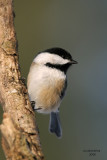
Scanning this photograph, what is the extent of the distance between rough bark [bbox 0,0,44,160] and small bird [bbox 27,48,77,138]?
28.4 inches

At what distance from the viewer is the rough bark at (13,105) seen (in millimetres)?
2045

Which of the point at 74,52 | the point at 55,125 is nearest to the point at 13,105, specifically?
the point at 55,125

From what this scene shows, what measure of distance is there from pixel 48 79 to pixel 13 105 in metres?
0.96

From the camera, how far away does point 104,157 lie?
4.94 metres

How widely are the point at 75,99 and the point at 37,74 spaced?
6.96 feet

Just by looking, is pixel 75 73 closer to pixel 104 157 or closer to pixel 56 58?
pixel 104 157

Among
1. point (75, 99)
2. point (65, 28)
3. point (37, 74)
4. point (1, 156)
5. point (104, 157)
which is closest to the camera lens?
point (37, 74)

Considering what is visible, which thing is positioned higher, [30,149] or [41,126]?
[30,149]

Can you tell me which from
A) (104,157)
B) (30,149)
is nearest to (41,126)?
(104,157)

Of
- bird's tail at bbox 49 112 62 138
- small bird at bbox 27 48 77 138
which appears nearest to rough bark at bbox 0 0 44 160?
small bird at bbox 27 48 77 138

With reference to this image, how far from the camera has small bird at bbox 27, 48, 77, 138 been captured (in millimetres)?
3344

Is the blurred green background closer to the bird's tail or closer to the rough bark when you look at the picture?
the bird's tail

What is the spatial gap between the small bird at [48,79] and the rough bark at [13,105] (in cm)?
72

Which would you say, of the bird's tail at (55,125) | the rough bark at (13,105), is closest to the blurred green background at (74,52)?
the bird's tail at (55,125)
